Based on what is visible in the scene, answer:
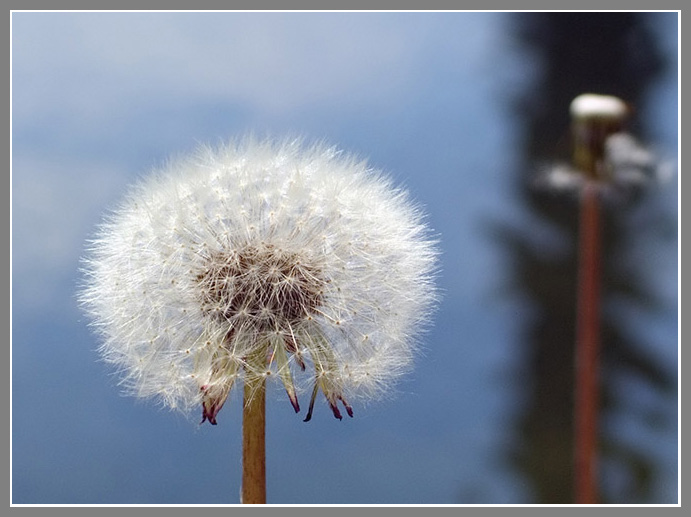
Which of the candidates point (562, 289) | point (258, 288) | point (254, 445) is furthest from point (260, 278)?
point (562, 289)

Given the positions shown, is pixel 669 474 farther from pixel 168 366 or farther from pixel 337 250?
pixel 168 366

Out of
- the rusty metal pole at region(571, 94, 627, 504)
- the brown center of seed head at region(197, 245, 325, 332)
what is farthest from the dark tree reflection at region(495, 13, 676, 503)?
the rusty metal pole at region(571, 94, 627, 504)

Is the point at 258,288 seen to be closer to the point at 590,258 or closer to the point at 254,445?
the point at 254,445

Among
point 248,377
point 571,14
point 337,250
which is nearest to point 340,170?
point 337,250

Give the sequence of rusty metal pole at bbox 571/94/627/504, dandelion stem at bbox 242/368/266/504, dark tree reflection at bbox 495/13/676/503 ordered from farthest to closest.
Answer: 1. dark tree reflection at bbox 495/13/676/503
2. dandelion stem at bbox 242/368/266/504
3. rusty metal pole at bbox 571/94/627/504

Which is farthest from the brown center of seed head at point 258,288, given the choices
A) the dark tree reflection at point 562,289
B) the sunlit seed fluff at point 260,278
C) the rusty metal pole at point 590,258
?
the dark tree reflection at point 562,289

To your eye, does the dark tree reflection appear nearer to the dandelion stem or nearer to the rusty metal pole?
the dandelion stem

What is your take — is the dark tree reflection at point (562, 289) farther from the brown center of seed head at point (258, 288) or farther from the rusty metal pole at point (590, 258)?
the rusty metal pole at point (590, 258)

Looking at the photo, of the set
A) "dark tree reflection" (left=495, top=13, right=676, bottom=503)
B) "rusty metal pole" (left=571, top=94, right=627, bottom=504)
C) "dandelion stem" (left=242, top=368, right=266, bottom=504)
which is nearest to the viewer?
"rusty metal pole" (left=571, top=94, right=627, bottom=504)
